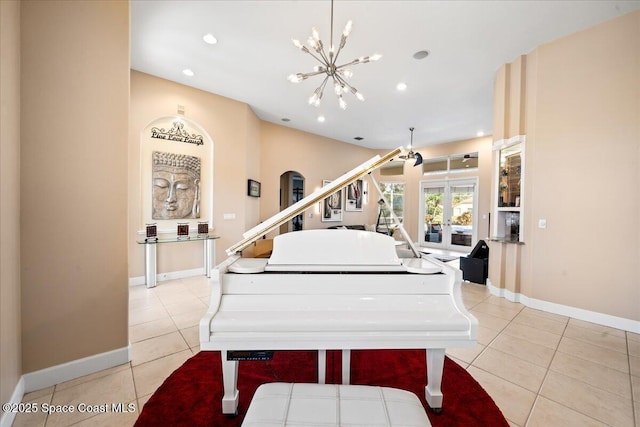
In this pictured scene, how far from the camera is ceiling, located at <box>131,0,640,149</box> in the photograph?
8.60 feet

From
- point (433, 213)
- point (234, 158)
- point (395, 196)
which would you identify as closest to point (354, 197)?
point (395, 196)

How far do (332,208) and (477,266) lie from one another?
4247 millimetres

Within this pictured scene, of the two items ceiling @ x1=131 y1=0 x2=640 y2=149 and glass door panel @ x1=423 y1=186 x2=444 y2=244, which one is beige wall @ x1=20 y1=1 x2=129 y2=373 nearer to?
ceiling @ x1=131 y1=0 x2=640 y2=149

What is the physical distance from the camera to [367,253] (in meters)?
1.74

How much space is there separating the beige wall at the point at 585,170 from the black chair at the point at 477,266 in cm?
84

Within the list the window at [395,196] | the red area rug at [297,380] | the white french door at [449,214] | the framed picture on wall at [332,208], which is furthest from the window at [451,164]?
the red area rug at [297,380]

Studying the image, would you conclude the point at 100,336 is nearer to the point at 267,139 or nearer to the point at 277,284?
the point at 277,284

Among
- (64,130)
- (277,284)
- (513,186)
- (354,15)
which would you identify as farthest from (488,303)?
(64,130)

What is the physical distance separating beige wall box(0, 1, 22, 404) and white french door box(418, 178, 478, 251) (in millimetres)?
8535

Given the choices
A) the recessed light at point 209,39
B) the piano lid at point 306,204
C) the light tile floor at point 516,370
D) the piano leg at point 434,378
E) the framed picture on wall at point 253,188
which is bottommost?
the light tile floor at point 516,370

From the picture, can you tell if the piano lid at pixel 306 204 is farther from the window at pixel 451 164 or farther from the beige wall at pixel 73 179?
the window at pixel 451 164

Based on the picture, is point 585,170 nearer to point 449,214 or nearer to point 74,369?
point 449,214

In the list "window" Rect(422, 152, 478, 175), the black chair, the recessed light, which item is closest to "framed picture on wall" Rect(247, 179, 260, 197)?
the recessed light

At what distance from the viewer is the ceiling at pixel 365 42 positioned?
8.60 feet
